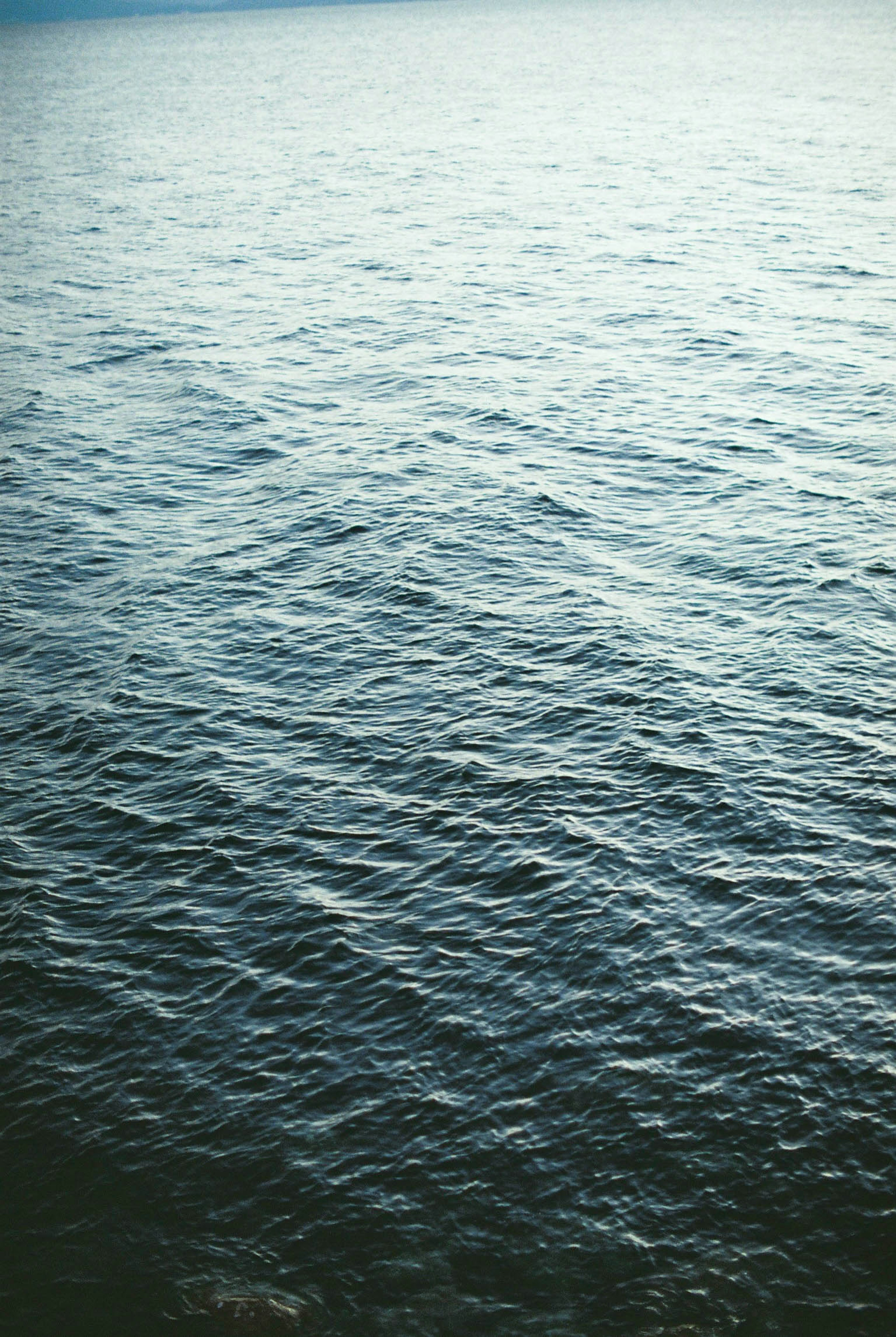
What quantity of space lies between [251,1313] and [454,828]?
11.2m

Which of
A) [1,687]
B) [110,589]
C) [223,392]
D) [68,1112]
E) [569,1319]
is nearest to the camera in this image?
[569,1319]

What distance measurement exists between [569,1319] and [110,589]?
26.8 m

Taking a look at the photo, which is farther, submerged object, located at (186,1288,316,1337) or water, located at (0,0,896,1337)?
water, located at (0,0,896,1337)

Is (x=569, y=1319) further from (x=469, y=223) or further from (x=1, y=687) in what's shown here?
(x=469, y=223)

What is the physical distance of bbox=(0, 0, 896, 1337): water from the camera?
1714 centimetres

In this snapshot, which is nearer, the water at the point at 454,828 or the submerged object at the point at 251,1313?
the submerged object at the point at 251,1313

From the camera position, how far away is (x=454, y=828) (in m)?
25.4

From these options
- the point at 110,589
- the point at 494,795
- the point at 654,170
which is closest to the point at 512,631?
the point at 494,795

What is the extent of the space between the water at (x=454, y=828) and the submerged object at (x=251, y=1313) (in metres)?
0.14

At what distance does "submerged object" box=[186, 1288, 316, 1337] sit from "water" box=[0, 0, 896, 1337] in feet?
0.47

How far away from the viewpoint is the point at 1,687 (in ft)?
103

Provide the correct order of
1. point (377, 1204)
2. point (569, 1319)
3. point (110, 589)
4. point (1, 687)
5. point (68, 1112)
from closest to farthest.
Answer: point (569, 1319) < point (377, 1204) < point (68, 1112) < point (1, 687) < point (110, 589)

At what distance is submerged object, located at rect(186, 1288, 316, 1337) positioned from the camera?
15.8m

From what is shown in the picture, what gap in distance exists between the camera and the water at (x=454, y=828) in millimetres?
17141
